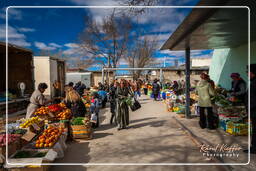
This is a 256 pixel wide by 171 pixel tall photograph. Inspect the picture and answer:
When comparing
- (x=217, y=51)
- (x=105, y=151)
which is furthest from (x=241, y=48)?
(x=105, y=151)

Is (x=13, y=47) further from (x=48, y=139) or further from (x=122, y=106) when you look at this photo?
(x=48, y=139)

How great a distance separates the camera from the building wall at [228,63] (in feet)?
26.1

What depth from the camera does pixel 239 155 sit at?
3.65 meters

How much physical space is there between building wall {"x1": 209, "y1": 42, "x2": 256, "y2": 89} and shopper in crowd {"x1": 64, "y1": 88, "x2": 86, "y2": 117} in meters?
6.99

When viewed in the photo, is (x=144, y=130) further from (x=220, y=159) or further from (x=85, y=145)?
(x=220, y=159)

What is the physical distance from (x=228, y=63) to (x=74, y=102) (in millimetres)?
8368

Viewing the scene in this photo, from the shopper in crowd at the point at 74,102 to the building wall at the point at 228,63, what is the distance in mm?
6987

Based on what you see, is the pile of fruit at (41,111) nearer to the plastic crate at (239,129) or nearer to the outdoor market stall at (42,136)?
the outdoor market stall at (42,136)

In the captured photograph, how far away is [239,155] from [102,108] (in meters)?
7.94

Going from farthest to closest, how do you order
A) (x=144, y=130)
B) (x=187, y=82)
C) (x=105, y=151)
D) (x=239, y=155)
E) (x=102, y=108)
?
(x=102, y=108)
(x=187, y=82)
(x=144, y=130)
(x=105, y=151)
(x=239, y=155)

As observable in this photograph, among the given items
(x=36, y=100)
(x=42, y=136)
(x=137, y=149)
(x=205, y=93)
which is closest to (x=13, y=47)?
(x=36, y=100)

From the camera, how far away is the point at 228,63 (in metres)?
9.53

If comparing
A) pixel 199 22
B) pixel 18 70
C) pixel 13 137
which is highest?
pixel 199 22

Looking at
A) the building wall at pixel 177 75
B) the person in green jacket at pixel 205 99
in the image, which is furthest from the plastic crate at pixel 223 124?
the building wall at pixel 177 75
